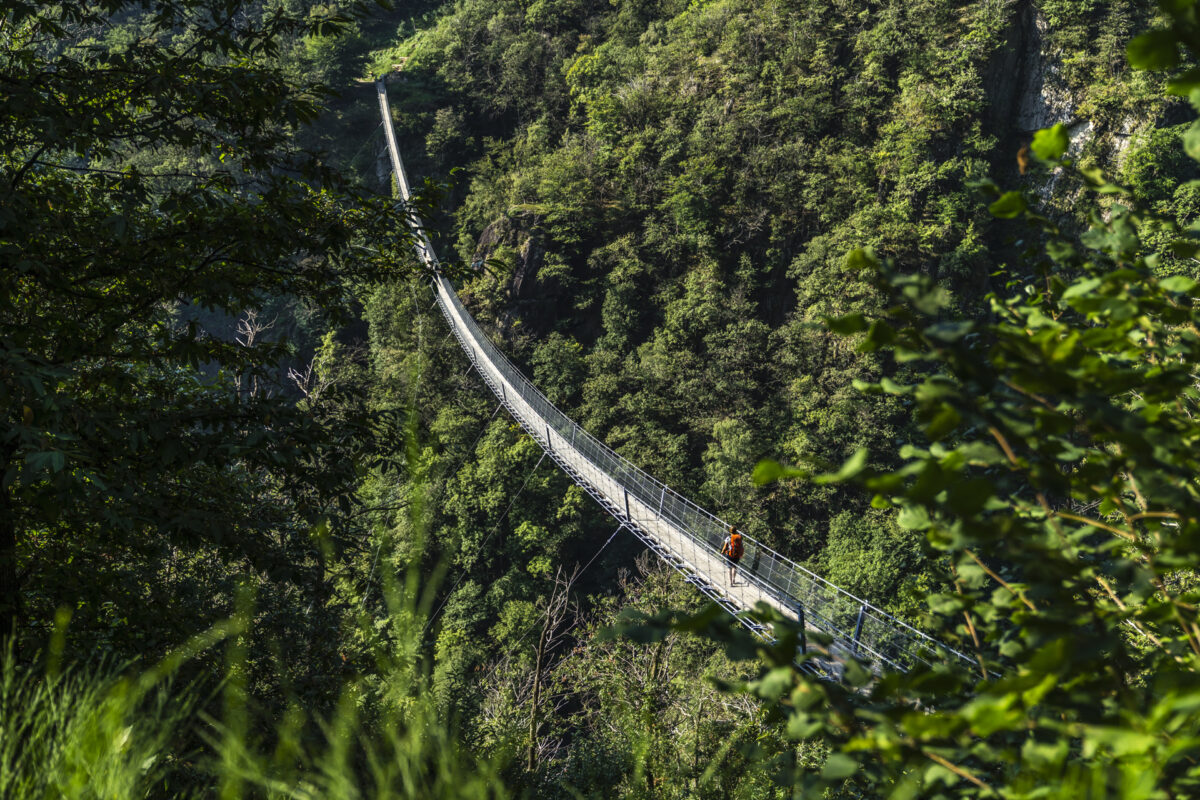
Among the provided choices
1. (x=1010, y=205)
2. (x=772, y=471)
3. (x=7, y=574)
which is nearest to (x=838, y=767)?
(x=772, y=471)

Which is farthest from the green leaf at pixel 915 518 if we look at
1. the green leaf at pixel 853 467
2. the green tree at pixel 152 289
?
the green tree at pixel 152 289

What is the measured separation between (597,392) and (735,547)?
1054 cm

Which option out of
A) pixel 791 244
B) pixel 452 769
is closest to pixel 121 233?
pixel 452 769

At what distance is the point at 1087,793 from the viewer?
547 millimetres

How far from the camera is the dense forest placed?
0.69 metres

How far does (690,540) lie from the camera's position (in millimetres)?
9227

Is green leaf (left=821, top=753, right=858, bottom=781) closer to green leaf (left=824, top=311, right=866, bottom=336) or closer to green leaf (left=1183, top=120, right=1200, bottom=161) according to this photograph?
green leaf (left=824, top=311, right=866, bottom=336)

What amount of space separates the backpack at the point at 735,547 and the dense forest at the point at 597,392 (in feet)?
4.91

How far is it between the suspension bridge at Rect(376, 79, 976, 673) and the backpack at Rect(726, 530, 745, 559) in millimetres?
210

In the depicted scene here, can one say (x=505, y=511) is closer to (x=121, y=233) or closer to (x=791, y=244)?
(x=791, y=244)

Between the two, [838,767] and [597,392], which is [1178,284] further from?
[597,392]

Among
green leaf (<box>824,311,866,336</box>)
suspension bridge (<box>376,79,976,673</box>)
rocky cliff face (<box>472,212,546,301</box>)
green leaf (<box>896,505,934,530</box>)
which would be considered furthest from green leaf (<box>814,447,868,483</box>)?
rocky cliff face (<box>472,212,546,301</box>)


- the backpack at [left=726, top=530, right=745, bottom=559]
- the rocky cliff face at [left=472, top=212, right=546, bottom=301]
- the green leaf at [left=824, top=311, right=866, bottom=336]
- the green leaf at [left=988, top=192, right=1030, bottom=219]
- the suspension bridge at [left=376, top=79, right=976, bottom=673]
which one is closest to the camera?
the green leaf at [left=824, top=311, right=866, bottom=336]

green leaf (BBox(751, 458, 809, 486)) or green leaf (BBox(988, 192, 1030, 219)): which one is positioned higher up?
green leaf (BBox(988, 192, 1030, 219))
